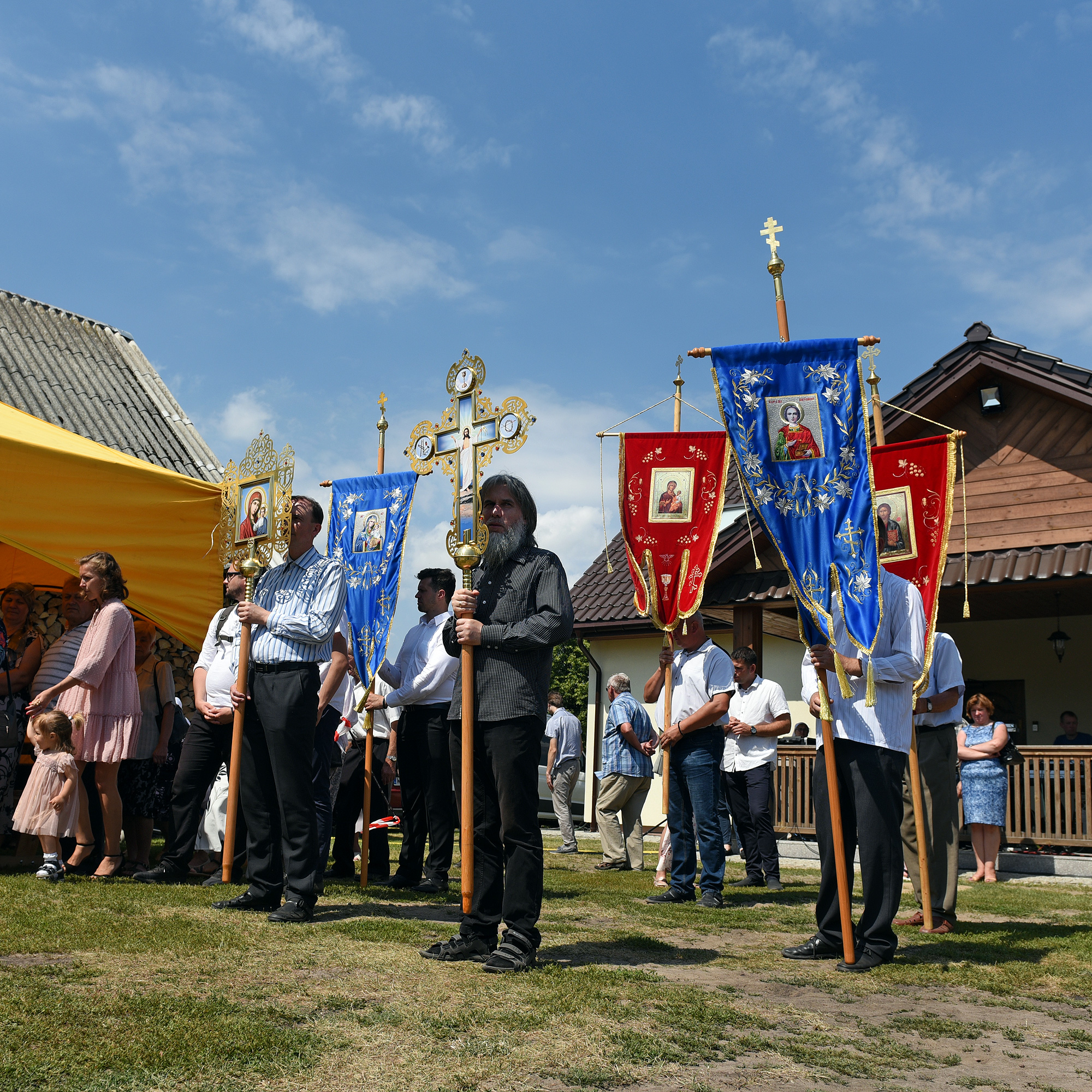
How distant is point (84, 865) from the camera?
6.82 m

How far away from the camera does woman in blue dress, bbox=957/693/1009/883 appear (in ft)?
33.9

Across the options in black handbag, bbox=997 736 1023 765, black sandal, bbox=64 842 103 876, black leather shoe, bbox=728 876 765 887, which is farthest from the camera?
black handbag, bbox=997 736 1023 765

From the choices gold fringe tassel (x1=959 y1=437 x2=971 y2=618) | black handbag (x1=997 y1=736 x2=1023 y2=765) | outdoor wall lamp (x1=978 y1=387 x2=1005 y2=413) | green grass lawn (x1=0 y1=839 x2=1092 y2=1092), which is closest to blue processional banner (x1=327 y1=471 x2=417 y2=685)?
green grass lawn (x1=0 y1=839 x2=1092 y2=1092)

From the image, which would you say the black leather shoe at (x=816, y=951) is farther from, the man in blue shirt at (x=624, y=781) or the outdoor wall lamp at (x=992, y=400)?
the outdoor wall lamp at (x=992, y=400)

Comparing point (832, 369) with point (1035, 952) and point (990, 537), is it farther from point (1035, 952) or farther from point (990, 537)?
point (990, 537)

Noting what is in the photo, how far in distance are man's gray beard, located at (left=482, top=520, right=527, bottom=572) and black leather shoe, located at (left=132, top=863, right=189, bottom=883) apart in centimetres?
325

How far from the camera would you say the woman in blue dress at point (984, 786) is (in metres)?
10.3

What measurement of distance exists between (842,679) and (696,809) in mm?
2386

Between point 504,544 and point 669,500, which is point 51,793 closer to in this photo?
point 504,544

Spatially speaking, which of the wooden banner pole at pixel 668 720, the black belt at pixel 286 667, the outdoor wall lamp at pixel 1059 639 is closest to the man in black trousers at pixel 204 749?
the black belt at pixel 286 667

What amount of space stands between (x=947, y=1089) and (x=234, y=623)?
4903mm

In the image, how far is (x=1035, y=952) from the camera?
206 inches

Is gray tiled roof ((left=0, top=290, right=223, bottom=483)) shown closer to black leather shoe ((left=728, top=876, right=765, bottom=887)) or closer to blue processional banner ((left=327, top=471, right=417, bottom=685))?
blue processional banner ((left=327, top=471, right=417, bottom=685))

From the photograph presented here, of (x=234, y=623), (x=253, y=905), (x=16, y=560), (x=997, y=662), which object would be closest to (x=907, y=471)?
(x=234, y=623)
